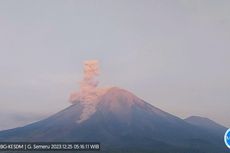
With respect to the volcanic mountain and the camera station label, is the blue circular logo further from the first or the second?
the camera station label

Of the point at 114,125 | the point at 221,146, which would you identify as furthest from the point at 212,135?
the point at 114,125

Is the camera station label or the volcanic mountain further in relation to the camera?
the volcanic mountain

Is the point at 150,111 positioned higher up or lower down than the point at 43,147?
higher up

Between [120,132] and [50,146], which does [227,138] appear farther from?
[50,146]

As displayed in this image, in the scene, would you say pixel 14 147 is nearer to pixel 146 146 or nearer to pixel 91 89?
pixel 91 89

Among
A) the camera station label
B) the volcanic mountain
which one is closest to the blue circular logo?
the volcanic mountain

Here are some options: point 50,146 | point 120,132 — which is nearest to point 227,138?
point 120,132
